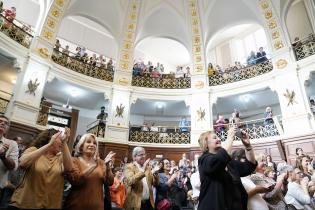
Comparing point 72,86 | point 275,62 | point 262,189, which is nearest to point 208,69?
point 275,62

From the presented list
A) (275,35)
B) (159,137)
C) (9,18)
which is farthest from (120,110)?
(275,35)

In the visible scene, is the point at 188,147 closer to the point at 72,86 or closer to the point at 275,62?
the point at 275,62

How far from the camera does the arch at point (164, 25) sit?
13.1 meters

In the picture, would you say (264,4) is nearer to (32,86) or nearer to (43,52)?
(43,52)

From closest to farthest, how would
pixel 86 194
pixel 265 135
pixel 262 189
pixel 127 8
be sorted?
pixel 86 194
pixel 262 189
pixel 265 135
pixel 127 8

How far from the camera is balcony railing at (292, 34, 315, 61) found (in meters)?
9.39

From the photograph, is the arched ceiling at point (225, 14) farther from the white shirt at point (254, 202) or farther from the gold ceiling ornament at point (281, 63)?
the white shirt at point (254, 202)

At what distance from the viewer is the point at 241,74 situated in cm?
1125

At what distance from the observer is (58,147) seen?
7.54ft

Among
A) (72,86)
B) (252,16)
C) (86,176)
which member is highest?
(252,16)

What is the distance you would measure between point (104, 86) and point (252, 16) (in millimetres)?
8274

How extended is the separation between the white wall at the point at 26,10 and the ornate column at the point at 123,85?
4761 millimetres

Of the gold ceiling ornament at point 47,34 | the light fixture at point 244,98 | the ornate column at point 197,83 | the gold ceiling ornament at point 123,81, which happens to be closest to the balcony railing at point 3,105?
the gold ceiling ornament at point 47,34

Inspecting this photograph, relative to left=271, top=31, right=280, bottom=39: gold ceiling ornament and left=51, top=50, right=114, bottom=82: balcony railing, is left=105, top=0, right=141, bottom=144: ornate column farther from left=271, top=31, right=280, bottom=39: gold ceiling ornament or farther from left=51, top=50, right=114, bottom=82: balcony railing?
left=271, top=31, right=280, bottom=39: gold ceiling ornament
